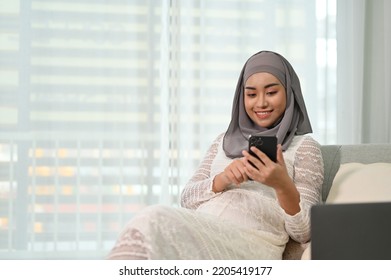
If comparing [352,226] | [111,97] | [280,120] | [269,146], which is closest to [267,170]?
[269,146]

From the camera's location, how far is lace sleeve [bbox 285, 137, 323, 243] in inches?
61.6

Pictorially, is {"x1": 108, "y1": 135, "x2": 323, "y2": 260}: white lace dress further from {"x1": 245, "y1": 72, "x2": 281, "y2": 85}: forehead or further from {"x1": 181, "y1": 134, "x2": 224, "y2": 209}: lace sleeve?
{"x1": 245, "y1": 72, "x2": 281, "y2": 85}: forehead

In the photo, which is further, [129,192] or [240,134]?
[129,192]

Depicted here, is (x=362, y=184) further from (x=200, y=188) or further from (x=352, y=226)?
(x=352, y=226)

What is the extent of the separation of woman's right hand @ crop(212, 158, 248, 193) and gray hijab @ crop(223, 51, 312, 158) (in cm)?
17

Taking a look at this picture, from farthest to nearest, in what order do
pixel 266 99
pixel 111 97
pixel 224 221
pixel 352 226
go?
pixel 111 97 < pixel 266 99 < pixel 224 221 < pixel 352 226

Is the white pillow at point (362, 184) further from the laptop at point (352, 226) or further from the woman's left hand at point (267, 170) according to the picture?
the laptop at point (352, 226)

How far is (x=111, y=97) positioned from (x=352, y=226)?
215 cm

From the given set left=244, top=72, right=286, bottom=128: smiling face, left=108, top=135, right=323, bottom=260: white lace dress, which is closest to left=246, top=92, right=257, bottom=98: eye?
left=244, top=72, right=286, bottom=128: smiling face

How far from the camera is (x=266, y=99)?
73.7 inches
